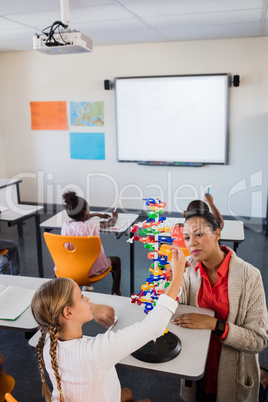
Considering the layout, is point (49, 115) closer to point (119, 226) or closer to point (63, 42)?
point (119, 226)

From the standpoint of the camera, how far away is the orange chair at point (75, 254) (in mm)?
2782

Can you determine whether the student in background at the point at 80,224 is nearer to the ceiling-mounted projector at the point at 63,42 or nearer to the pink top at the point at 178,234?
the pink top at the point at 178,234

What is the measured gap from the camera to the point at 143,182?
234 inches

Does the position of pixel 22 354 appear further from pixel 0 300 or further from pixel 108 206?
pixel 108 206

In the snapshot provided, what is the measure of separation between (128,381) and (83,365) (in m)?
1.38

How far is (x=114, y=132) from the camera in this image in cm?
589

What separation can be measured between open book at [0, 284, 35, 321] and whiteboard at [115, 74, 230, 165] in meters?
3.86

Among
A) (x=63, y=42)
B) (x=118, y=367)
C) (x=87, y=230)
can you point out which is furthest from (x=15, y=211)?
(x=118, y=367)

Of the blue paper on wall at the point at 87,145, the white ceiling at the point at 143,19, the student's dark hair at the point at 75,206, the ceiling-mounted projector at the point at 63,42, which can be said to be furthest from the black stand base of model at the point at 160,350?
the blue paper on wall at the point at 87,145

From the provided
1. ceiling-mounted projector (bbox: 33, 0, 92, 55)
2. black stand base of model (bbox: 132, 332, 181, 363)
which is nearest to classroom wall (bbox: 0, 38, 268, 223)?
ceiling-mounted projector (bbox: 33, 0, 92, 55)

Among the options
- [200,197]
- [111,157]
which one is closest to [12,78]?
[111,157]

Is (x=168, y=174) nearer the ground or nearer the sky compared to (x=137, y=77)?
nearer the ground

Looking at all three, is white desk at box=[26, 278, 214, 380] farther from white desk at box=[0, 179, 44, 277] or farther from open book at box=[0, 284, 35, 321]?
white desk at box=[0, 179, 44, 277]

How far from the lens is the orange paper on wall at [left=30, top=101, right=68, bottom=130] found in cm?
608
